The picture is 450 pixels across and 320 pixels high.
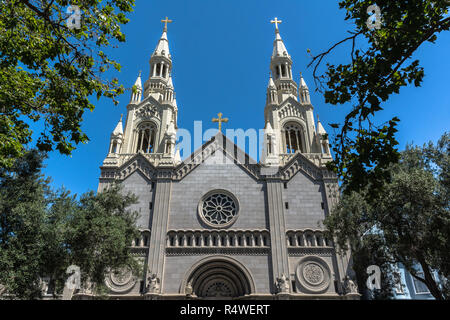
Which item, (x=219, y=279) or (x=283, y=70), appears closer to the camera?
(x=219, y=279)

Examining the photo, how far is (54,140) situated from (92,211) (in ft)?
32.5

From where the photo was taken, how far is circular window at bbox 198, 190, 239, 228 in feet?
86.0

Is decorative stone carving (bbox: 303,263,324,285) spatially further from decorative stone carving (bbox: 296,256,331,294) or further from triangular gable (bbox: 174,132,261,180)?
triangular gable (bbox: 174,132,261,180)

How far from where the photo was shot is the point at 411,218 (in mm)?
14898

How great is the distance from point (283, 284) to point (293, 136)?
58.8ft

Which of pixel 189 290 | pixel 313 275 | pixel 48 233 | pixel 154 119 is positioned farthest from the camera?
pixel 154 119

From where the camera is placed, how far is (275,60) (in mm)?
39781

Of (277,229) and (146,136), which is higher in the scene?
(146,136)

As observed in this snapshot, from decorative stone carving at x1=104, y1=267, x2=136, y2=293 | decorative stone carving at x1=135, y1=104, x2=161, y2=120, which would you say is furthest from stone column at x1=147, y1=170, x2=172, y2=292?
decorative stone carving at x1=135, y1=104, x2=161, y2=120

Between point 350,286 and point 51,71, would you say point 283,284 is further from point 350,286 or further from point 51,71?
point 51,71

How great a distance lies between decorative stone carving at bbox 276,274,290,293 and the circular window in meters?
6.39

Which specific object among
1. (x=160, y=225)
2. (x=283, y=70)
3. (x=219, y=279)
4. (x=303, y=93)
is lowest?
(x=219, y=279)

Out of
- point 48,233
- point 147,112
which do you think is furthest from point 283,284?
point 147,112

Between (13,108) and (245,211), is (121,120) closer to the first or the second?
(245,211)
